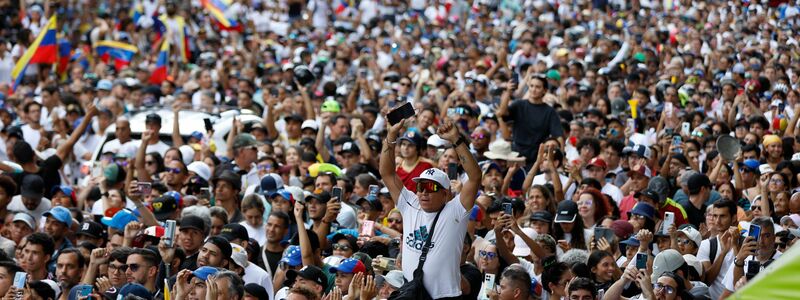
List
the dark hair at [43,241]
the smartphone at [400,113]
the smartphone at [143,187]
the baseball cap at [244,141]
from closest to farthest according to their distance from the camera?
the smartphone at [400,113] < the dark hair at [43,241] < the smartphone at [143,187] < the baseball cap at [244,141]

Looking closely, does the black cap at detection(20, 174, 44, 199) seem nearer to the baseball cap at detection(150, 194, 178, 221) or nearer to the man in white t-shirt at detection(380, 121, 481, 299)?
the baseball cap at detection(150, 194, 178, 221)

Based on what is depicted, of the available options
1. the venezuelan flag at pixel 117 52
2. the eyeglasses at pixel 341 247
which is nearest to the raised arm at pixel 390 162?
the eyeglasses at pixel 341 247

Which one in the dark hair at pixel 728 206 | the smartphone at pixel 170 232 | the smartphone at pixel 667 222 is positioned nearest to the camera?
the smartphone at pixel 170 232

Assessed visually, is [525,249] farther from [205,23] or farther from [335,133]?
[205,23]

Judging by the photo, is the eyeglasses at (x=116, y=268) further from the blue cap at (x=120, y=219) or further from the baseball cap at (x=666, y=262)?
the baseball cap at (x=666, y=262)

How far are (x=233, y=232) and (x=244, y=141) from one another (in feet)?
12.4

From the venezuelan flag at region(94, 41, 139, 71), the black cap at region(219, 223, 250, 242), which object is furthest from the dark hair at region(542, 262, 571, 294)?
the venezuelan flag at region(94, 41, 139, 71)

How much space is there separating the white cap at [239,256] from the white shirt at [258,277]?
49mm

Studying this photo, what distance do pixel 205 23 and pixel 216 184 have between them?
17443 mm

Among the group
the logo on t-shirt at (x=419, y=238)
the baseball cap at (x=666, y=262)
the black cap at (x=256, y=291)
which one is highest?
the logo on t-shirt at (x=419, y=238)

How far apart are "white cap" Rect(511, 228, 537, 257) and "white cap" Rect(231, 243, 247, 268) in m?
1.76

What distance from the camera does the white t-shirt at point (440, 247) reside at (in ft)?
23.7

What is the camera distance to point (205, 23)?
2805 centimetres

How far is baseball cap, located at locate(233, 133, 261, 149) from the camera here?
506 inches
